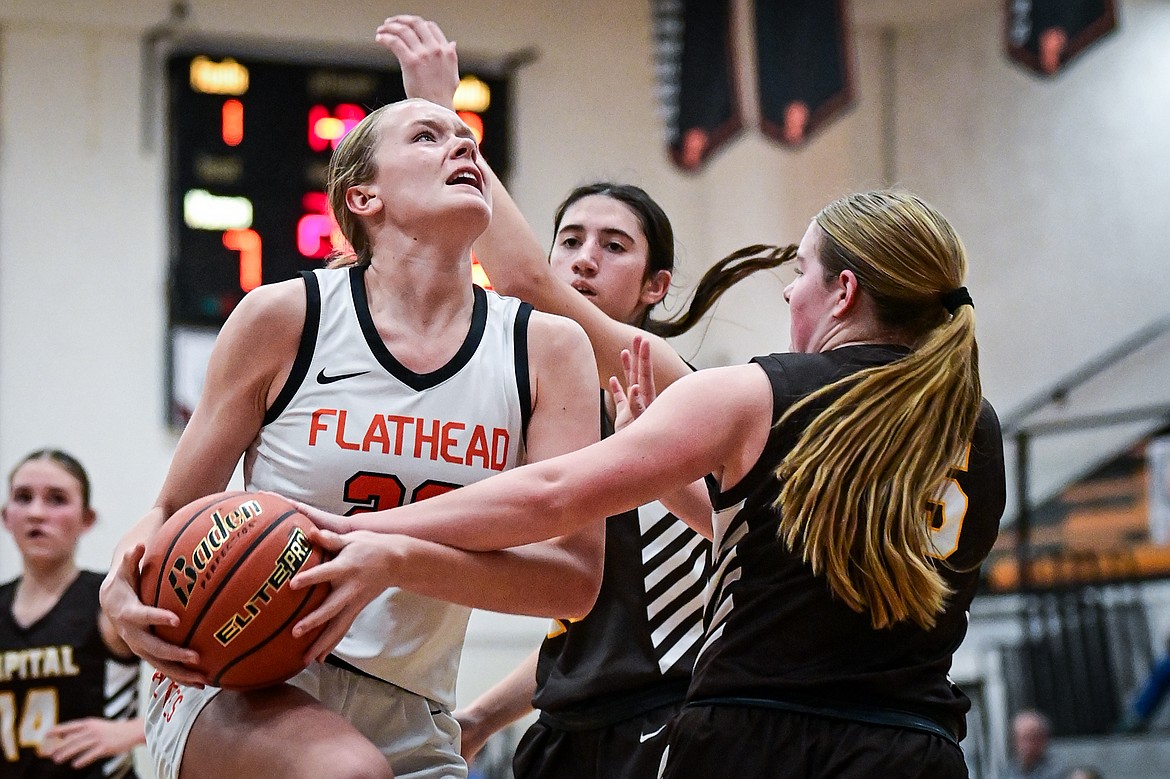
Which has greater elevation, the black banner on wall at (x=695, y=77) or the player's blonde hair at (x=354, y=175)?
the black banner on wall at (x=695, y=77)

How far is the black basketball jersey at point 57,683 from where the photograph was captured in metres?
5.56

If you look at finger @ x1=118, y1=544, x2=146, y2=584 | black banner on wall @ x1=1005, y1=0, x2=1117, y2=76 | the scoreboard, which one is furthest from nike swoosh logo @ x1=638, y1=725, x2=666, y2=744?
black banner on wall @ x1=1005, y1=0, x2=1117, y2=76

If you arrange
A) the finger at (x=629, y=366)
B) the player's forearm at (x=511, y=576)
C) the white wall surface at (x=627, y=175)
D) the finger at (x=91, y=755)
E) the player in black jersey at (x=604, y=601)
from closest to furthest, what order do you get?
the player's forearm at (x=511, y=576)
the finger at (x=629, y=366)
the player in black jersey at (x=604, y=601)
the finger at (x=91, y=755)
the white wall surface at (x=627, y=175)

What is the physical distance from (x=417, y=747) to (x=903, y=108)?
31.7 feet

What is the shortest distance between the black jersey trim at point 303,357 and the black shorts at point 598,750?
1103mm

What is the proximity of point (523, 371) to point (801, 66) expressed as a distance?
22.9 feet

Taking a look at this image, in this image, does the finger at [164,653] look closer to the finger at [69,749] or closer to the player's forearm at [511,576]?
the player's forearm at [511,576]

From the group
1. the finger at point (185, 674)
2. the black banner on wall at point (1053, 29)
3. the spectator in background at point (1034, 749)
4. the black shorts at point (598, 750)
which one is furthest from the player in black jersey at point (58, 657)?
the black banner on wall at point (1053, 29)

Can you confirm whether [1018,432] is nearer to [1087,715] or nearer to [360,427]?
[1087,715]

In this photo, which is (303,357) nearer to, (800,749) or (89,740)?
(800,749)

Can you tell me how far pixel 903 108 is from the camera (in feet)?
38.1

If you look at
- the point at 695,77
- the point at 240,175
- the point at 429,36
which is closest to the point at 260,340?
the point at 429,36

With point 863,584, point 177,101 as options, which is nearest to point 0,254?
point 177,101

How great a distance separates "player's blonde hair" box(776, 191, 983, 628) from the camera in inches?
97.3
